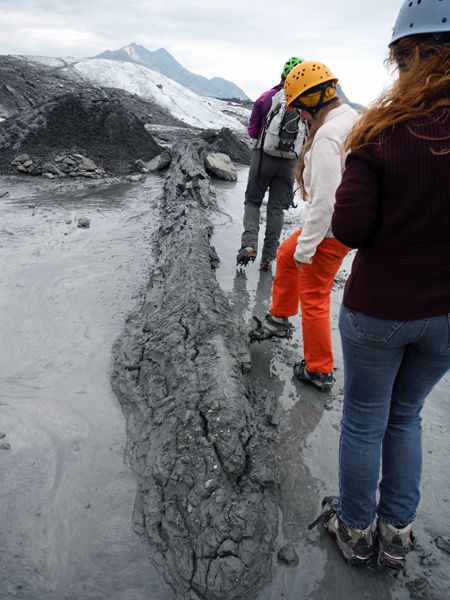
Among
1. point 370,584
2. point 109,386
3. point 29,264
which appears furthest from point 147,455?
point 29,264

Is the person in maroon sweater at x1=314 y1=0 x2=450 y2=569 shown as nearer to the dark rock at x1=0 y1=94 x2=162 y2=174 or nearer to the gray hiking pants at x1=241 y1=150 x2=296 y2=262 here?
the gray hiking pants at x1=241 y1=150 x2=296 y2=262

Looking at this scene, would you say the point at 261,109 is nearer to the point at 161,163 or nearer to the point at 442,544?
the point at 442,544

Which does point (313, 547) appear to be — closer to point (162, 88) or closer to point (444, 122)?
point (444, 122)

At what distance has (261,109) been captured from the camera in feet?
11.8

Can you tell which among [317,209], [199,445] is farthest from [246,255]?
[199,445]

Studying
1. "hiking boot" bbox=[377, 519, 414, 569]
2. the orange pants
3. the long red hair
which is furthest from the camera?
the orange pants

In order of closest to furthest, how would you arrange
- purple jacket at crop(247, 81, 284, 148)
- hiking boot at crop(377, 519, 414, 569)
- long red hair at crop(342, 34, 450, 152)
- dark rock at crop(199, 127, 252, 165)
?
long red hair at crop(342, 34, 450, 152)
hiking boot at crop(377, 519, 414, 569)
purple jacket at crop(247, 81, 284, 148)
dark rock at crop(199, 127, 252, 165)

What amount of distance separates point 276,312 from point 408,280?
1.66m

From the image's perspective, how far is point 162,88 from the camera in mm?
23156

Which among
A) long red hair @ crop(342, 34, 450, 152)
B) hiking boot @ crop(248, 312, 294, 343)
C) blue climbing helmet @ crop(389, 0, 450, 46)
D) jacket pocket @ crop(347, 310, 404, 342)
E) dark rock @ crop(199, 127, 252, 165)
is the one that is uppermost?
blue climbing helmet @ crop(389, 0, 450, 46)

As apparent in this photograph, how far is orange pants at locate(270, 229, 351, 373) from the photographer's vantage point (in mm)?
2050

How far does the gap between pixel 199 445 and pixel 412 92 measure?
4.94ft

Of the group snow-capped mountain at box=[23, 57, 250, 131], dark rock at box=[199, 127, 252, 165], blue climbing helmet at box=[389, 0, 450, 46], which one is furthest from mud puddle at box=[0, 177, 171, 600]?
snow-capped mountain at box=[23, 57, 250, 131]

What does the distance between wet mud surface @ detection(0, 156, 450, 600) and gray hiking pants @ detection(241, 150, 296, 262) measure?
62cm
